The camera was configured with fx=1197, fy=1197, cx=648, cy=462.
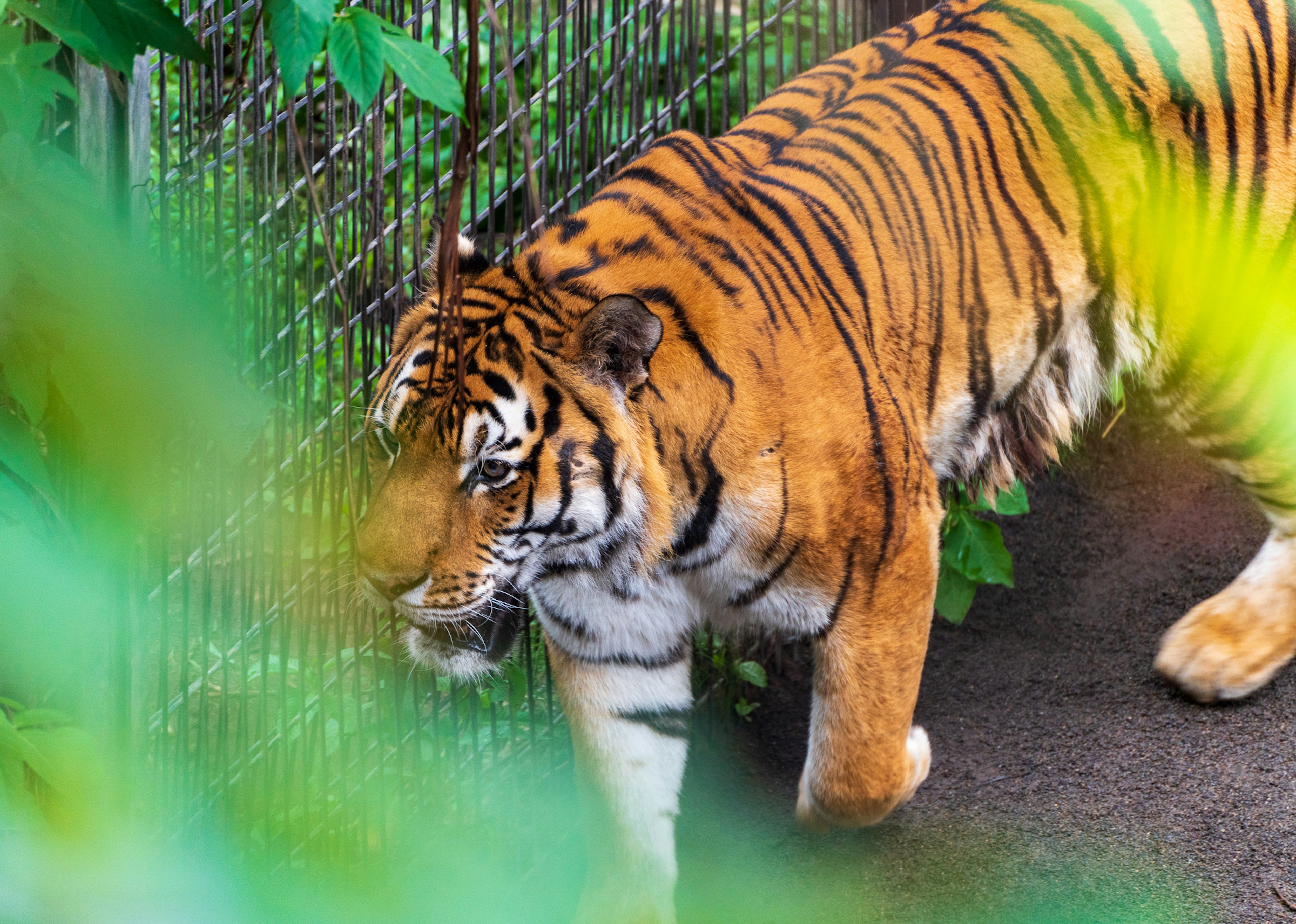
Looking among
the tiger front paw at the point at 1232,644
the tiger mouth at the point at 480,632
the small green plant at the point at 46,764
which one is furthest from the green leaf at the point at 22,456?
the tiger front paw at the point at 1232,644

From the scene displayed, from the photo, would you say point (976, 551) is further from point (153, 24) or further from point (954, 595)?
point (153, 24)

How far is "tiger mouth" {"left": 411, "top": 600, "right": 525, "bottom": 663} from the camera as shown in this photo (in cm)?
183

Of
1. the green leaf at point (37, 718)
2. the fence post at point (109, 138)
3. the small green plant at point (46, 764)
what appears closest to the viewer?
the small green plant at point (46, 764)

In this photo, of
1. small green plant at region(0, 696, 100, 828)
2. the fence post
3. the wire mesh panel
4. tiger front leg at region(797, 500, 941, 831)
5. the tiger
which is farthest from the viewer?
tiger front leg at region(797, 500, 941, 831)

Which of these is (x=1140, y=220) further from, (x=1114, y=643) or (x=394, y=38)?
(x=394, y=38)

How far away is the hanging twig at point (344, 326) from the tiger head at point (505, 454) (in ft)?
0.27

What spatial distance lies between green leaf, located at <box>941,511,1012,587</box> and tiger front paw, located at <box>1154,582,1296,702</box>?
38 centimetres

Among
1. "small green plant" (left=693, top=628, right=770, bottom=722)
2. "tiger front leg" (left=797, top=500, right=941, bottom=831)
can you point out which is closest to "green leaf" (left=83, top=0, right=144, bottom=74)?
"tiger front leg" (left=797, top=500, right=941, bottom=831)

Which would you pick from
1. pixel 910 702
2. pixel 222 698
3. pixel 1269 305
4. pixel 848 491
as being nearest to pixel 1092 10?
pixel 1269 305

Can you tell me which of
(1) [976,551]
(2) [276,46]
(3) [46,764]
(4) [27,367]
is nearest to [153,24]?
(2) [276,46]

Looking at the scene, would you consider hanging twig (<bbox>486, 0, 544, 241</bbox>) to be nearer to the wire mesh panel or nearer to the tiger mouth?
the wire mesh panel

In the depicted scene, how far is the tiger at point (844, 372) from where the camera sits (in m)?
1.77

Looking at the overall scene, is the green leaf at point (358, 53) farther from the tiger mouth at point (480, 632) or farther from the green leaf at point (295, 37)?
the tiger mouth at point (480, 632)

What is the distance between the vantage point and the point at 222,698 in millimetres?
2047
